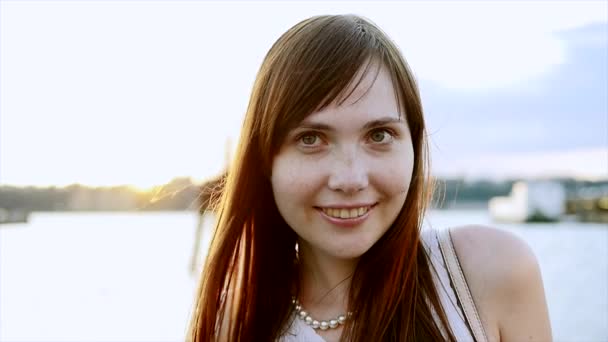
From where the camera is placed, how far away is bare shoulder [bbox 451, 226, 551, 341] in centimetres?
165

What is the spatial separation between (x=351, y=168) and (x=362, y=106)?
150 millimetres

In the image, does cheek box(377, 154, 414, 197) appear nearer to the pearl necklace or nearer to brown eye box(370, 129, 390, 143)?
brown eye box(370, 129, 390, 143)

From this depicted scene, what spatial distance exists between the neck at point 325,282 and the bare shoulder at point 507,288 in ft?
1.15

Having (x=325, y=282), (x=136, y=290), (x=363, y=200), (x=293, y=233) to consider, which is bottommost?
(x=136, y=290)

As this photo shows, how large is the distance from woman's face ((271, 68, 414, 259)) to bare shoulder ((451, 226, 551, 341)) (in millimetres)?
264

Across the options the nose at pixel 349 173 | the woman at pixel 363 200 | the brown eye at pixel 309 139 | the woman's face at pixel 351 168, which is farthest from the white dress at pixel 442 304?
the brown eye at pixel 309 139

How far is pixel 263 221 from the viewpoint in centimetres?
195

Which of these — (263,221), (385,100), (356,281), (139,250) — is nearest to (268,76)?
(385,100)

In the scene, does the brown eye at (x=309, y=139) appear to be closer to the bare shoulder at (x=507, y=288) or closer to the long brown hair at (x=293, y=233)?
the long brown hair at (x=293, y=233)

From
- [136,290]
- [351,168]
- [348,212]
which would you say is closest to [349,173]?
[351,168]

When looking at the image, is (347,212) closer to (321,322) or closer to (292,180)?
(292,180)

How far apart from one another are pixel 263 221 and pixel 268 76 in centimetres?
47

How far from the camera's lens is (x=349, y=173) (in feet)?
5.06

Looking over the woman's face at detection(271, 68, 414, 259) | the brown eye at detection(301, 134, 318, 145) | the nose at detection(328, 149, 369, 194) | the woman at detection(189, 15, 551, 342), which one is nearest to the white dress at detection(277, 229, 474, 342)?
the woman at detection(189, 15, 551, 342)
